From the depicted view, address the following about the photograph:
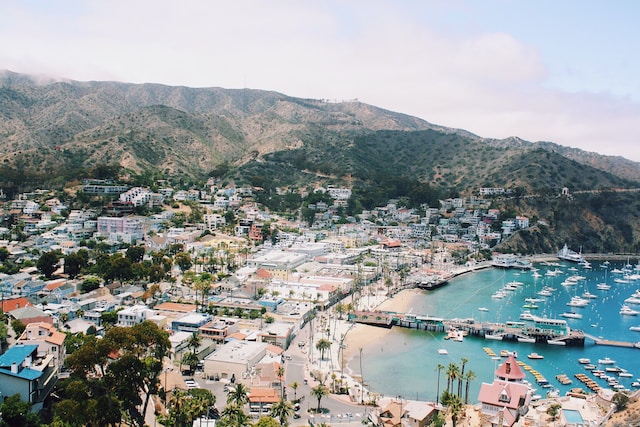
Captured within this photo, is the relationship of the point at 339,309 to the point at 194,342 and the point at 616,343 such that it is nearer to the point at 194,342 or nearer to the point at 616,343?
the point at 194,342

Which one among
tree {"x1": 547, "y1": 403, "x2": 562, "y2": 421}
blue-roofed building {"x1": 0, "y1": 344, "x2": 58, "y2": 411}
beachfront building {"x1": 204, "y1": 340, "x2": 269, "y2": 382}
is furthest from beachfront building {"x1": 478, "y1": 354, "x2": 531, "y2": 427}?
blue-roofed building {"x1": 0, "y1": 344, "x2": 58, "y2": 411}

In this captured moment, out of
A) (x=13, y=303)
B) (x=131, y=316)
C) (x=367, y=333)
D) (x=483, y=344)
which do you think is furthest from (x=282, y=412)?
(x=13, y=303)

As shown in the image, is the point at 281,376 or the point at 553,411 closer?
the point at 553,411

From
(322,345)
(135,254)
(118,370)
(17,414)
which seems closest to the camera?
(17,414)

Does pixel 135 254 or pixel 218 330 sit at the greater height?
pixel 135 254

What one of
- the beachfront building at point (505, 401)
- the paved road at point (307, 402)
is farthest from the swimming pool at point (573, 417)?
the paved road at point (307, 402)

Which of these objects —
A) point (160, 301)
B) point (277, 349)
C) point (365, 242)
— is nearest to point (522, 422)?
point (277, 349)

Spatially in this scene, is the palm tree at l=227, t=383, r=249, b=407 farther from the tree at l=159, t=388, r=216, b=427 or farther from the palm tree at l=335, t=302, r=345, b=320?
the palm tree at l=335, t=302, r=345, b=320
